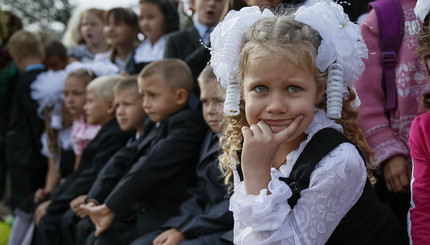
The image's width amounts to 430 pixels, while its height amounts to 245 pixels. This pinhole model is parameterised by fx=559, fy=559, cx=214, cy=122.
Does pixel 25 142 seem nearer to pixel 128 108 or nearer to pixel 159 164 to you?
pixel 128 108

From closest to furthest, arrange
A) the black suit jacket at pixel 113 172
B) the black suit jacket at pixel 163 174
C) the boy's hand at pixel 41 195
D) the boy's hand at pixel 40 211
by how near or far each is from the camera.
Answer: the black suit jacket at pixel 163 174 < the black suit jacket at pixel 113 172 < the boy's hand at pixel 40 211 < the boy's hand at pixel 41 195

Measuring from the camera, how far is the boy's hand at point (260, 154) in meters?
2.11

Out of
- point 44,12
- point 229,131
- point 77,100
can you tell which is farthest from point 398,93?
point 44,12

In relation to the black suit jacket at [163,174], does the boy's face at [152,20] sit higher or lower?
higher

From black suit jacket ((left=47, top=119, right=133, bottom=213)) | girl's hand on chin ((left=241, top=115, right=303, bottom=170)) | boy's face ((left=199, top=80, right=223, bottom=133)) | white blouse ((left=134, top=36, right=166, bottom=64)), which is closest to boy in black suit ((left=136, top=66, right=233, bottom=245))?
boy's face ((left=199, top=80, right=223, bottom=133))

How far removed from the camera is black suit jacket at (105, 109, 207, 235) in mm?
3740

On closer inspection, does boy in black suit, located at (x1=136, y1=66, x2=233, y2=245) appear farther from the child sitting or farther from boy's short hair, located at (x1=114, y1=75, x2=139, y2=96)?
the child sitting

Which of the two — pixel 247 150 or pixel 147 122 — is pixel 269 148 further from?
pixel 147 122

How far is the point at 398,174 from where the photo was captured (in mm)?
2844

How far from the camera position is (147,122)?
4309 mm

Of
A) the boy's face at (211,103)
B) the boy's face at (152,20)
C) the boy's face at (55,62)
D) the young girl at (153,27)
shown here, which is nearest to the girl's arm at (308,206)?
the boy's face at (211,103)

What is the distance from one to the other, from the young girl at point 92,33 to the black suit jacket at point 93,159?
201 centimetres

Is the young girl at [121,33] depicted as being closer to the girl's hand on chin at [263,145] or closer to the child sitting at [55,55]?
the child sitting at [55,55]

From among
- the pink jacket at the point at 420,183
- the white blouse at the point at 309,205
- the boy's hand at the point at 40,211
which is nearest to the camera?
the white blouse at the point at 309,205
